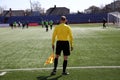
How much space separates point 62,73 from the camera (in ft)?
38.6

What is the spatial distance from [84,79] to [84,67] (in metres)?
2.39

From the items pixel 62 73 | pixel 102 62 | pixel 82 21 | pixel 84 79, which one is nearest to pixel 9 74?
pixel 62 73

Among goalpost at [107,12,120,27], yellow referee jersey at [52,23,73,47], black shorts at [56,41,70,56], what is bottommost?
A: goalpost at [107,12,120,27]

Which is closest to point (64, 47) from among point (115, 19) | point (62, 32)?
point (62, 32)

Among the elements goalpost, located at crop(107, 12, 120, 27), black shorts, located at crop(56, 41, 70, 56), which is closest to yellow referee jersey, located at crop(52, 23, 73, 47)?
black shorts, located at crop(56, 41, 70, 56)

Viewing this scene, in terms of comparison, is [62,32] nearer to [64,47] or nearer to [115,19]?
[64,47]

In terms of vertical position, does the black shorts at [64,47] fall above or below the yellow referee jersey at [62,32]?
below

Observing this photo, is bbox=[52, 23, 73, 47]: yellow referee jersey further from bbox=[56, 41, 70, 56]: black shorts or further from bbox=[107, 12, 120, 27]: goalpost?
bbox=[107, 12, 120, 27]: goalpost

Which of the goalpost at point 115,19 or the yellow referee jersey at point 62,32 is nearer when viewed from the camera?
the yellow referee jersey at point 62,32

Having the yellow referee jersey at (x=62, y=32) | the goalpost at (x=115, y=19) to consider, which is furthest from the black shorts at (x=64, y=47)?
the goalpost at (x=115, y=19)

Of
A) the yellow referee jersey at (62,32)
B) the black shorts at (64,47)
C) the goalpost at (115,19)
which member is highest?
the yellow referee jersey at (62,32)

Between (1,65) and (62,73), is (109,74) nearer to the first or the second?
(62,73)

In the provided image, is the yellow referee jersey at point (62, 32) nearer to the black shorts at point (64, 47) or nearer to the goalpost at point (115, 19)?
the black shorts at point (64, 47)

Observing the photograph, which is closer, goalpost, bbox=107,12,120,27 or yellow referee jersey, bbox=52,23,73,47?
yellow referee jersey, bbox=52,23,73,47
